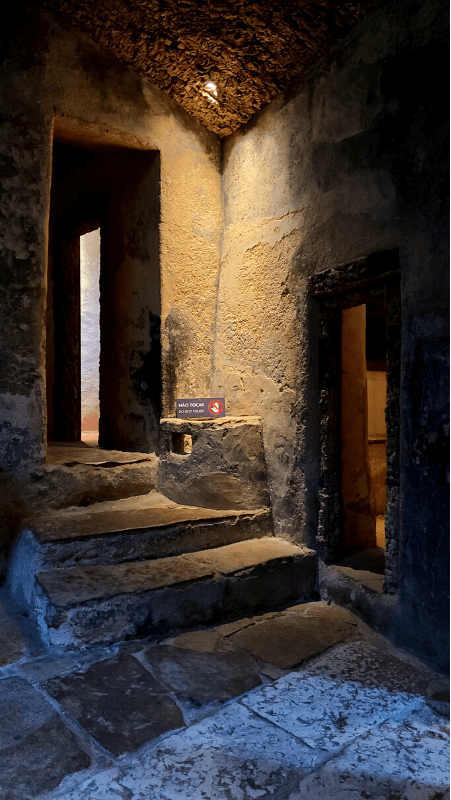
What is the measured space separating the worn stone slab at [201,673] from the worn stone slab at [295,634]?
0.13m

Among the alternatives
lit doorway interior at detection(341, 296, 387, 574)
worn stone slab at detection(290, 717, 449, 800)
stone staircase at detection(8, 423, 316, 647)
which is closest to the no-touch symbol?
stone staircase at detection(8, 423, 316, 647)

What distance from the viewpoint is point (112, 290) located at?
4543mm

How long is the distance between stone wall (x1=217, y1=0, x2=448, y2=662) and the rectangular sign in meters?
0.30

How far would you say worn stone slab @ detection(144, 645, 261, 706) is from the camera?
218cm

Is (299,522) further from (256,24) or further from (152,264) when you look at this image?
(256,24)

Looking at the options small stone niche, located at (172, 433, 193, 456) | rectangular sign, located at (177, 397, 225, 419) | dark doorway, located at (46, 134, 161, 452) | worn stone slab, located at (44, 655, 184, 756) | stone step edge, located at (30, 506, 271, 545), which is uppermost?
dark doorway, located at (46, 134, 161, 452)

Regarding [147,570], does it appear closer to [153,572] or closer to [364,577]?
[153,572]

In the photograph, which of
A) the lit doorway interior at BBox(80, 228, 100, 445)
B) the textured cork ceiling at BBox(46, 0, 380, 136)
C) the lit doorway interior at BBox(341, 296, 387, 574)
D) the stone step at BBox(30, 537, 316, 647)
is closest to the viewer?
the stone step at BBox(30, 537, 316, 647)

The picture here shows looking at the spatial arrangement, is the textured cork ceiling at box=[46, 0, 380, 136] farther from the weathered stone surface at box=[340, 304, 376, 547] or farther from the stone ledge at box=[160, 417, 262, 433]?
the stone ledge at box=[160, 417, 262, 433]

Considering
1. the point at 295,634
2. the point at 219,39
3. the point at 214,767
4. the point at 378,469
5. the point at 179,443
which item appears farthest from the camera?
the point at 378,469

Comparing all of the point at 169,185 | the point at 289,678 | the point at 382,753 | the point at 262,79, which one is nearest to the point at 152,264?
the point at 169,185

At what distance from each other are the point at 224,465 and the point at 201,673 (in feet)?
4.72

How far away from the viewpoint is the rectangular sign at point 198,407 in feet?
12.1

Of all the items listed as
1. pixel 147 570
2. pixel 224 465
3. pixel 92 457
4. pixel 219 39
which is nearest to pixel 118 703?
pixel 147 570
